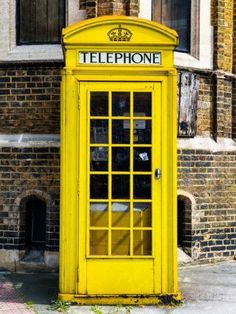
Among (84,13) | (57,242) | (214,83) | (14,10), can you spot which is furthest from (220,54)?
(57,242)

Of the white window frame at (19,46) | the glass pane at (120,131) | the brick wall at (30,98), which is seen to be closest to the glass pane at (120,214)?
the glass pane at (120,131)

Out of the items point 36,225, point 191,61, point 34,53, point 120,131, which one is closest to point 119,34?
point 120,131

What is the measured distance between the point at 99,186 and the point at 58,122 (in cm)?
206

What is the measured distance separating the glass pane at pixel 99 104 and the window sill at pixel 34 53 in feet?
6.84

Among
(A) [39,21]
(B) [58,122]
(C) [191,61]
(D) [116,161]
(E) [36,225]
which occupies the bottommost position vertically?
(E) [36,225]

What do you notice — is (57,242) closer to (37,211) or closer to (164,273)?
(37,211)

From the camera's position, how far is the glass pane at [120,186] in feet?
19.9

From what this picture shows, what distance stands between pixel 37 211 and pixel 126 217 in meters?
2.34

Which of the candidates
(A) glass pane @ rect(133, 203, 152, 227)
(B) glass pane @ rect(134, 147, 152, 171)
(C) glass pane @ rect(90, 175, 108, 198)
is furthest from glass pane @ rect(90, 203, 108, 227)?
(B) glass pane @ rect(134, 147, 152, 171)

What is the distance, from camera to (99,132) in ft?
19.8

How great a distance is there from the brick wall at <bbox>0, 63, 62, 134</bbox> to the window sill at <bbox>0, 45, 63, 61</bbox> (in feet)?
0.27

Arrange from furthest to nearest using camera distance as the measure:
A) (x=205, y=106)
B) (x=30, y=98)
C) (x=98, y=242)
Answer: (x=205, y=106) → (x=30, y=98) → (x=98, y=242)

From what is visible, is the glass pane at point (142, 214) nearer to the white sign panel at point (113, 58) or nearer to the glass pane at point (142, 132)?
the glass pane at point (142, 132)

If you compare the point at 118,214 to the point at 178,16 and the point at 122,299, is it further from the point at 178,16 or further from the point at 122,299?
the point at 178,16
